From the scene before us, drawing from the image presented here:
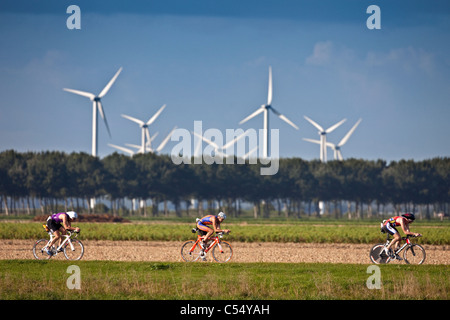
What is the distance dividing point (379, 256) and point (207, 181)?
4999 inches

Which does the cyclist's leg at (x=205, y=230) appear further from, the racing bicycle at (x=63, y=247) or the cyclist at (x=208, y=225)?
the racing bicycle at (x=63, y=247)

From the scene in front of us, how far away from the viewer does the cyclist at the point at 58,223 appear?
29.4 meters

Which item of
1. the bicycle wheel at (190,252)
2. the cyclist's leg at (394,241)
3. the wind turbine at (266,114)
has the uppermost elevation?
the wind turbine at (266,114)

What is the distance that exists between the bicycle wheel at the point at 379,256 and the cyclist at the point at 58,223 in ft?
40.3

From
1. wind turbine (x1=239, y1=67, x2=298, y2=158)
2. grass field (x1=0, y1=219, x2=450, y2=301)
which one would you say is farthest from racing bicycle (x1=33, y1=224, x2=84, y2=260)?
wind turbine (x1=239, y1=67, x2=298, y2=158)

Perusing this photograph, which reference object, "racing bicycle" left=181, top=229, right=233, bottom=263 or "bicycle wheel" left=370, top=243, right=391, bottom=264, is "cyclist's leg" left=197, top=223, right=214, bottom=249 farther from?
"bicycle wheel" left=370, top=243, right=391, bottom=264

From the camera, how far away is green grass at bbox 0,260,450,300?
71.1 ft

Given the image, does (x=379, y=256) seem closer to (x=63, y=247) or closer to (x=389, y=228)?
(x=389, y=228)

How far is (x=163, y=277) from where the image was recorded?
24.6m

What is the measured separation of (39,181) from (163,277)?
403 feet

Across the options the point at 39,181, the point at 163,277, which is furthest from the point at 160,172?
the point at 163,277

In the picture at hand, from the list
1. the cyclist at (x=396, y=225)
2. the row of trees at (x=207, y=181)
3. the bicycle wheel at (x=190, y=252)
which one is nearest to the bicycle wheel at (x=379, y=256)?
the cyclist at (x=396, y=225)

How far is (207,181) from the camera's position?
156m
